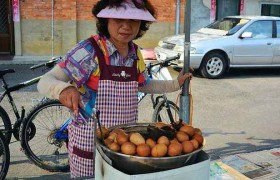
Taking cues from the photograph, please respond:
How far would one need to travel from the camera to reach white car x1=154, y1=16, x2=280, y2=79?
9.84 metres

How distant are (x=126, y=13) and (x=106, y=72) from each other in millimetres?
343

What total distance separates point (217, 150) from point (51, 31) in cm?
847

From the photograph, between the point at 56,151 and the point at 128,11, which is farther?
the point at 56,151

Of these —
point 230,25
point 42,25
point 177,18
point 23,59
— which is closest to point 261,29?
point 230,25

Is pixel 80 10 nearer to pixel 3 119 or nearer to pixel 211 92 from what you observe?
pixel 211 92

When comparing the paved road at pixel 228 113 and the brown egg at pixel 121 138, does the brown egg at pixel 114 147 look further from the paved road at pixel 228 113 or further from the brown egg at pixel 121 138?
the paved road at pixel 228 113

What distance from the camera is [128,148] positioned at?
58.7 inches

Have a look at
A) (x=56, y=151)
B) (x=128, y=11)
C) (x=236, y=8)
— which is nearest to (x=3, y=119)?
(x=56, y=151)

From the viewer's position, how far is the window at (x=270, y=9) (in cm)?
1480

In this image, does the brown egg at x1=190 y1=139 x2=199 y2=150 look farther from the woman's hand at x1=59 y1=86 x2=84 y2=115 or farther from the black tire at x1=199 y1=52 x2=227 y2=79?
the black tire at x1=199 y1=52 x2=227 y2=79

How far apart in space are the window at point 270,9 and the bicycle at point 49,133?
1140 cm

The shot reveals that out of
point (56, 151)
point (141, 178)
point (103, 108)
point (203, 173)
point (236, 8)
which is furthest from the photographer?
point (236, 8)

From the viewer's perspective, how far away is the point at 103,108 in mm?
2109

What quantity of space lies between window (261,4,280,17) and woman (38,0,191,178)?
1363 cm
